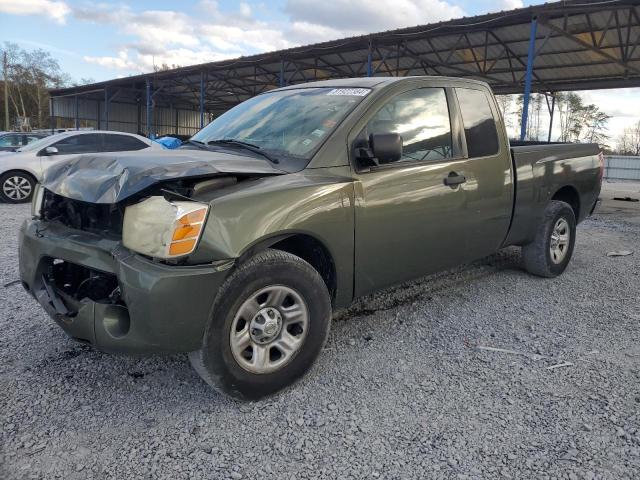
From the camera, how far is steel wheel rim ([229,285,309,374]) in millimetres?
2617

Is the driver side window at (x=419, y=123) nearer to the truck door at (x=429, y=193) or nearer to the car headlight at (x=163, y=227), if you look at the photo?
the truck door at (x=429, y=193)

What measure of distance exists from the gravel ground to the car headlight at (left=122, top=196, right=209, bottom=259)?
2.93 ft

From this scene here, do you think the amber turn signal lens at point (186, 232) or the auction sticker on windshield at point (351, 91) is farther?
the auction sticker on windshield at point (351, 91)

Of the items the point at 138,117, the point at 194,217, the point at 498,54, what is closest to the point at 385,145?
the point at 194,217

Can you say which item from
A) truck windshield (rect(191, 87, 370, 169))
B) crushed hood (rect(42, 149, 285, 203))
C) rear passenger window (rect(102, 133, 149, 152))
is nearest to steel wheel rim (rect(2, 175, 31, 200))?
rear passenger window (rect(102, 133, 149, 152))

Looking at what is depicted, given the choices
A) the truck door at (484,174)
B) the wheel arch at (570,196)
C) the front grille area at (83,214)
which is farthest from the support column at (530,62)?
the front grille area at (83,214)

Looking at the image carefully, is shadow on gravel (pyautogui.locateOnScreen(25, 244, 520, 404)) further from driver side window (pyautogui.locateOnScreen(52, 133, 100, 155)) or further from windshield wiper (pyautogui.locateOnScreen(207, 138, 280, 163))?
driver side window (pyautogui.locateOnScreen(52, 133, 100, 155))

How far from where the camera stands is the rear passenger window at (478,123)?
3.96m

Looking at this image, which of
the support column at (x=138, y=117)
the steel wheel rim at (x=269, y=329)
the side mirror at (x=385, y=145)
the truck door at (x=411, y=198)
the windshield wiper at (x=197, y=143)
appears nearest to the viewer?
the steel wheel rim at (x=269, y=329)

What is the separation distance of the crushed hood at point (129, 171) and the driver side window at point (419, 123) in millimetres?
912

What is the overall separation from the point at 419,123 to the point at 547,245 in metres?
2.22

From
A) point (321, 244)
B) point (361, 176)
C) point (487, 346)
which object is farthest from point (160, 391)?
point (487, 346)

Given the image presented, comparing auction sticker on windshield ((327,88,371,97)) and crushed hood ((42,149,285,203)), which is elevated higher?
auction sticker on windshield ((327,88,371,97))

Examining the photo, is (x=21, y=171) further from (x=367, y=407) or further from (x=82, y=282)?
(x=367, y=407)
